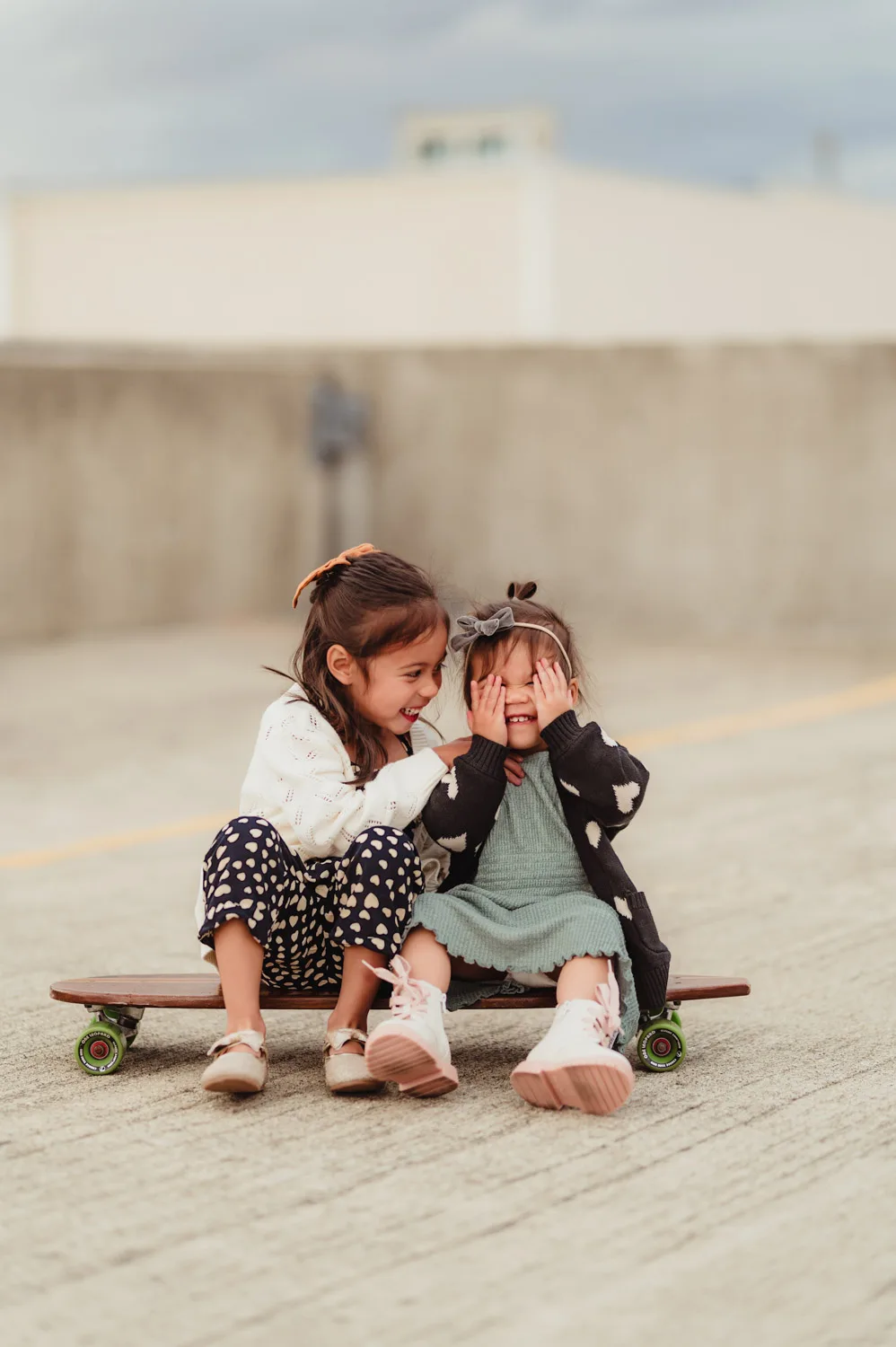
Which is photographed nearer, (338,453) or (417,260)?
(338,453)

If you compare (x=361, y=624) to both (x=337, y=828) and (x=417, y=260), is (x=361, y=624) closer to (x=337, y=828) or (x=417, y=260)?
(x=337, y=828)

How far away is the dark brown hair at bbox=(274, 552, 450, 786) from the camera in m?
3.33

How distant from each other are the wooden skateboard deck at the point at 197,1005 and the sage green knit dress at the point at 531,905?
61 mm

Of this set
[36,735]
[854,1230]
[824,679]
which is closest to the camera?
[854,1230]

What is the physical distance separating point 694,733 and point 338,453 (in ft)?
12.0

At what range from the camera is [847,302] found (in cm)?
3575

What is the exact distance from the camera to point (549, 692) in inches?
127

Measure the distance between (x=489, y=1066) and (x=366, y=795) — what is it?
20.5 inches

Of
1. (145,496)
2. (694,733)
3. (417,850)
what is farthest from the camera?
(145,496)

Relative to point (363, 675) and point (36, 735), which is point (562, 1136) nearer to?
point (363, 675)

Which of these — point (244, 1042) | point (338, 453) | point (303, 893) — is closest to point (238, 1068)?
point (244, 1042)

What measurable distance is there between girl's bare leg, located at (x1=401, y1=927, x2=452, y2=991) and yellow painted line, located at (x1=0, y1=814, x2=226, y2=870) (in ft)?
7.19

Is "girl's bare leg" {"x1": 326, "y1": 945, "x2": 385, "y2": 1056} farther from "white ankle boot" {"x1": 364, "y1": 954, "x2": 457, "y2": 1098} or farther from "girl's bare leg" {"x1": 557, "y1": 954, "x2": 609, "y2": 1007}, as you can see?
"girl's bare leg" {"x1": 557, "y1": 954, "x2": 609, "y2": 1007}

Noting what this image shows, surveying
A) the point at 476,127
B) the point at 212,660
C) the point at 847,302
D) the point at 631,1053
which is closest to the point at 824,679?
the point at 212,660
